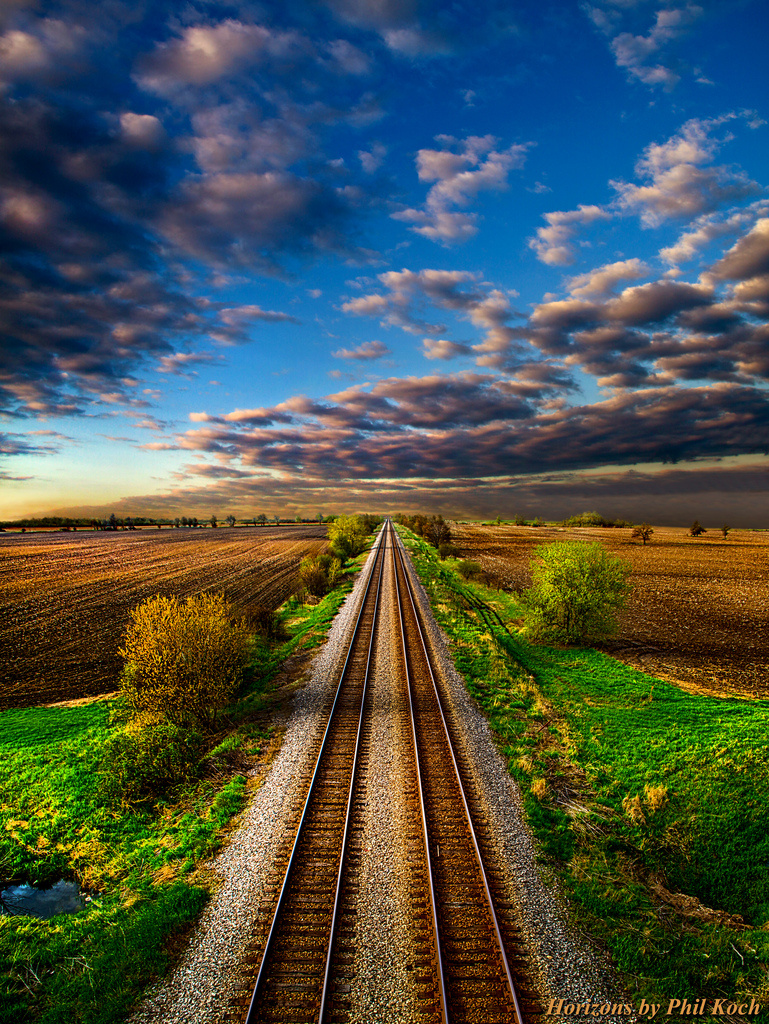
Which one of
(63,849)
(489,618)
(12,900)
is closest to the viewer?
(12,900)

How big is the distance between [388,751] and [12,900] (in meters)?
9.85

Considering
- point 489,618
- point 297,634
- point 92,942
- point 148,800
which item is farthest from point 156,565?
point 92,942

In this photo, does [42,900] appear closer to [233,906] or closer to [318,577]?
[233,906]

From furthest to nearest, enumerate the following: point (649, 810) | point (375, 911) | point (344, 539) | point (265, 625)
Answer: point (344, 539) < point (265, 625) < point (649, 810) < point (375, 911)

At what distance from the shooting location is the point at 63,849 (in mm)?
11539

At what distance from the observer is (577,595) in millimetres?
25312

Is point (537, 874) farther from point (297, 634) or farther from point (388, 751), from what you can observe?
point (297, 634)

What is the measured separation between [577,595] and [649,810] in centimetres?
1422

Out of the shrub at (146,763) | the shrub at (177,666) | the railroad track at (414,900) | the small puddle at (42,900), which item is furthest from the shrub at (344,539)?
the small puddle at (42,900)

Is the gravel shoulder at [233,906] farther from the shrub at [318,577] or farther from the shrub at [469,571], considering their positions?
the shrub at [469,571]

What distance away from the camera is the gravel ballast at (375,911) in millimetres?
6891

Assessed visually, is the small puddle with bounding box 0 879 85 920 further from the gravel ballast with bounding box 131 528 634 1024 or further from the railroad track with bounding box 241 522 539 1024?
the railroad track with bounding box 241 522 539 1024

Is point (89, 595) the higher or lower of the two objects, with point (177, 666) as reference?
lower

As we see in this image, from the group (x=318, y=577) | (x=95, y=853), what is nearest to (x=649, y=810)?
(x=95, y=853)
